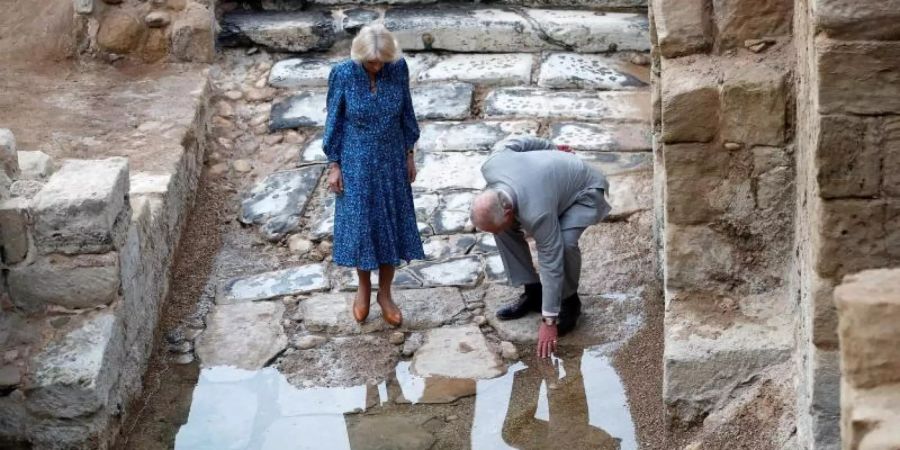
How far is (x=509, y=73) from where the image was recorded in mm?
8414

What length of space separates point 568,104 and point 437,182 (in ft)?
4.11

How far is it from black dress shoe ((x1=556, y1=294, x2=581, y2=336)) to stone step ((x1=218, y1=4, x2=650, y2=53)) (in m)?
3.21

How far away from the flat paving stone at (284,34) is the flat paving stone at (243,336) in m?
3.07

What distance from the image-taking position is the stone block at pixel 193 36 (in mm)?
8484

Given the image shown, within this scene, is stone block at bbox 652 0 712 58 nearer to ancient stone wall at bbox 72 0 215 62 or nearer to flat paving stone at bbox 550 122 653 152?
flat paving stone at bbox 550 122 653 152

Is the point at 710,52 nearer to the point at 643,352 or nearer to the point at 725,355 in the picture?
the point at 725,355

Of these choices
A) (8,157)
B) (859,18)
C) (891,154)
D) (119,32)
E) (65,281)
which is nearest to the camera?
(859,18)

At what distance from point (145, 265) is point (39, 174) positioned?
654 mm

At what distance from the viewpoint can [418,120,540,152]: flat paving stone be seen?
299 inches

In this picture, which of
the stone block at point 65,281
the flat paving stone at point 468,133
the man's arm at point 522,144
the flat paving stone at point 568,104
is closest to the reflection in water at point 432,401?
the stone block at point 65,281

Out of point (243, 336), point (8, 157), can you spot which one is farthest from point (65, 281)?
point (243, 336)

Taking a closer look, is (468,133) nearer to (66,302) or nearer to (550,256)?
(550,256)

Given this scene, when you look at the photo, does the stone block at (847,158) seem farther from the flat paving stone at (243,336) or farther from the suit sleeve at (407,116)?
the flat paving stone at (243,336)

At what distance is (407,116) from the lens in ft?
19.0
